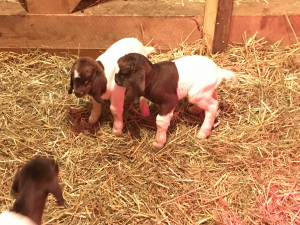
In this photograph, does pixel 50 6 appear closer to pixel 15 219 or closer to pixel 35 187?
pixel 35 187

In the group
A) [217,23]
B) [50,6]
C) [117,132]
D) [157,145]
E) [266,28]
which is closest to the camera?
[157,145]

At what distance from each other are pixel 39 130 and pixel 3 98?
2.12 feet

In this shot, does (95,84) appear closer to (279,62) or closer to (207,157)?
(207,157)

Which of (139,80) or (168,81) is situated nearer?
(139,80)

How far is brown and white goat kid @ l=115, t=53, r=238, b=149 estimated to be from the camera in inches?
91.0

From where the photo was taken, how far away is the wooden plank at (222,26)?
10.4ft

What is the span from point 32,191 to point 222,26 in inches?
103

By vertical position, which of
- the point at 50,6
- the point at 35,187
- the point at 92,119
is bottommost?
the point at 92,119

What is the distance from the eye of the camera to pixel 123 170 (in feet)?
8.53

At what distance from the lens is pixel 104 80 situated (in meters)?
2.45

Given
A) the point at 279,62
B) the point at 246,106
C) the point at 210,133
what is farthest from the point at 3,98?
the point at 279,62

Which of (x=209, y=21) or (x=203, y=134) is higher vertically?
(x=209, y=21)

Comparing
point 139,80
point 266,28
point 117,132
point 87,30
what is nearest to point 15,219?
point 139,80

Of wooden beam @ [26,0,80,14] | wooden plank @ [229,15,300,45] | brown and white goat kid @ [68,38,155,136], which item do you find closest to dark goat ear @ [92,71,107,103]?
brown and white goat kid @ [68,38,155,136]
